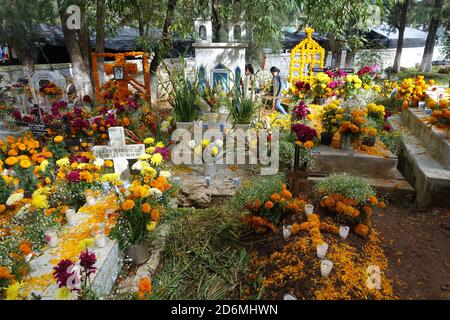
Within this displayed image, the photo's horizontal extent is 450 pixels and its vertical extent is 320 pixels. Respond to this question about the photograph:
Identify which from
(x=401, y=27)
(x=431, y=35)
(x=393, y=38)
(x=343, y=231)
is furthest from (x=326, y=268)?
(x=393, y=38)

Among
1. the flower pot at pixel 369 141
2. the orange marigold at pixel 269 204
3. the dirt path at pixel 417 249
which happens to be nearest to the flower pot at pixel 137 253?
the orange marigold at pixel 269 204

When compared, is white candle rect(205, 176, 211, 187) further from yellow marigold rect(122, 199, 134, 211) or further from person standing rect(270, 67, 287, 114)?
person standing rect(270, 67, 287, 114)

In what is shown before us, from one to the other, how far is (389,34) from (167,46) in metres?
17.7

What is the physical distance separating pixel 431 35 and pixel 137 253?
2002 cm

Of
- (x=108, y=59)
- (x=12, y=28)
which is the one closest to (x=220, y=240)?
(x=12, y=28)

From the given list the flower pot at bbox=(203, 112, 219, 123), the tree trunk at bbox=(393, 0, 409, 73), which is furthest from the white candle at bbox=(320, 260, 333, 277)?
the tree trunk at bbox=(393, 0, 409, 73)

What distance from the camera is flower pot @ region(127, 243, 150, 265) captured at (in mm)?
3570

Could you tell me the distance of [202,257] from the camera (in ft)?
12.4

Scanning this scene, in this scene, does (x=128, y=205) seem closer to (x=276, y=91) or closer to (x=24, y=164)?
(x=24, y=164)

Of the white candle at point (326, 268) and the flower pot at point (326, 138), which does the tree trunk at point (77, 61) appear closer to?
the flower pot at point (326, 138)

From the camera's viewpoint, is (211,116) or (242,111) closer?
(242,111)

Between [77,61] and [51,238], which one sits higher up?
[77,61]

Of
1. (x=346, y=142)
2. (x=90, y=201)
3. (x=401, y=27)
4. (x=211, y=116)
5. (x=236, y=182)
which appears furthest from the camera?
(x=401, y=27)

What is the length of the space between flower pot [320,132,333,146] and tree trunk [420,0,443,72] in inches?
572
